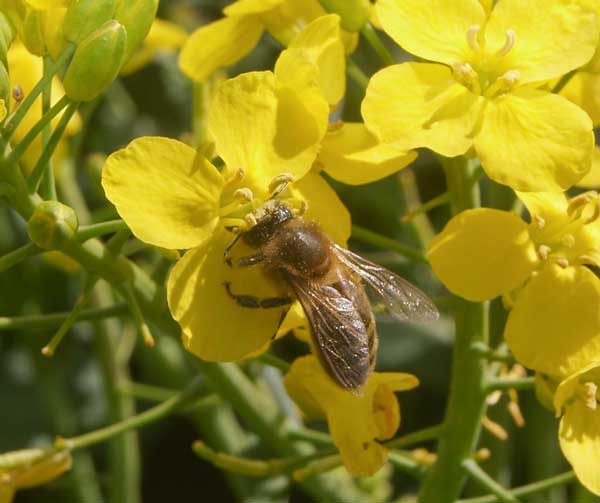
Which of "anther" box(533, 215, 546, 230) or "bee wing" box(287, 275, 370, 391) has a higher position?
"anther" box(533, 215, 546, 230)

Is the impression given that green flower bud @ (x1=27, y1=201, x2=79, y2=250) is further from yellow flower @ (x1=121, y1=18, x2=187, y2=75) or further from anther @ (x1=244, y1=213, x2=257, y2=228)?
yellow flower @ (x1=121, y1=18, x2=187, y2=75)

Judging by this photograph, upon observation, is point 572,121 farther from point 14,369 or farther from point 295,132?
point 14,369

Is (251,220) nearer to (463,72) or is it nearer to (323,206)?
(323,206)

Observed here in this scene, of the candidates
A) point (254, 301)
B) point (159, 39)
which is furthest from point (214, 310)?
point (159, 39)

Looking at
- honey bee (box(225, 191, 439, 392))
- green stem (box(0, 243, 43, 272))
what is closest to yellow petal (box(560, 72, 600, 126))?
honey bee (box(225, 191, 439, 392))

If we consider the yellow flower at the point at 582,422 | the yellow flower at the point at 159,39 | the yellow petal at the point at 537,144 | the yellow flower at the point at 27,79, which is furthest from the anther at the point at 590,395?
the yellow flower at the point at 159,39

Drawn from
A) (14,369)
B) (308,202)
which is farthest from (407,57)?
Result: (308,202)
